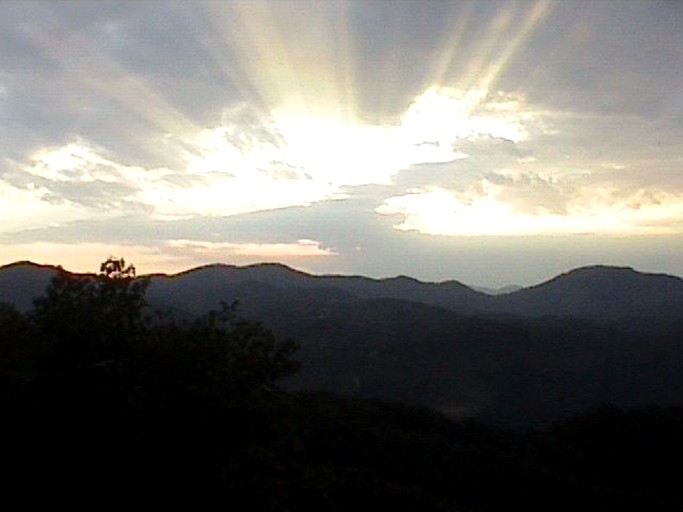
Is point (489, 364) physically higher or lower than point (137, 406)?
lower

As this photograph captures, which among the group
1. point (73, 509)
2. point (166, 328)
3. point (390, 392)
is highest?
point (166, 328)

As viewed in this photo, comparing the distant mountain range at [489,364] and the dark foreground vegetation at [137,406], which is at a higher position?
the dark foreground vegetation at [137,406]

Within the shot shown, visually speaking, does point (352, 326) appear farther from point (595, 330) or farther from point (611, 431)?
point (611, 431)

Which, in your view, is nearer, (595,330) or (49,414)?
(49,414)

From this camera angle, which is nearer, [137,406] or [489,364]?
[137,406]

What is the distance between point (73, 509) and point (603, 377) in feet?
339

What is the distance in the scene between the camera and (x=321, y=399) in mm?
69062

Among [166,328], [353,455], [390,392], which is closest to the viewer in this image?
[166,328]

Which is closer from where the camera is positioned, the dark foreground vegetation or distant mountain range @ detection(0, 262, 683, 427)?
the dark foreground vegetation

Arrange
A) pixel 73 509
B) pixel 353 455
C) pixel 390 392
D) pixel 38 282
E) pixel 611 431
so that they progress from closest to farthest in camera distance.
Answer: pixel 73 509 < pixel 353 455 < pixel 611 431 < pixel 390 392 < pixel 38 282

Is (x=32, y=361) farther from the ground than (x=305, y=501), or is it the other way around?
(x=32, y=361)

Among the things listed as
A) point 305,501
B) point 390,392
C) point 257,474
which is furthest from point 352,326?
point 257,474

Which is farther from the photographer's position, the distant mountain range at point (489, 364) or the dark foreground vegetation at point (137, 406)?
the distant mountain range at point (489, 364)

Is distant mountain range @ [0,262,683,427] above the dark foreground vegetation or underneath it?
underneath
